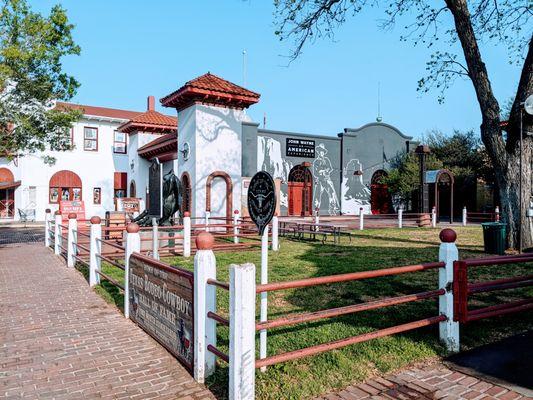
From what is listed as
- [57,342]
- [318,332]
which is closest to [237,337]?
[318,332]

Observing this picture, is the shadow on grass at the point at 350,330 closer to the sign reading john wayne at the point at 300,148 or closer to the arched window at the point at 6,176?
the sign reading john wayne at the point at 300,148

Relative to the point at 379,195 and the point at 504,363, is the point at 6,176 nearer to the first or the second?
the point at 379,195

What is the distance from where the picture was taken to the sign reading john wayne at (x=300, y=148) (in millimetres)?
25281

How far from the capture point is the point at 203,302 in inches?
150

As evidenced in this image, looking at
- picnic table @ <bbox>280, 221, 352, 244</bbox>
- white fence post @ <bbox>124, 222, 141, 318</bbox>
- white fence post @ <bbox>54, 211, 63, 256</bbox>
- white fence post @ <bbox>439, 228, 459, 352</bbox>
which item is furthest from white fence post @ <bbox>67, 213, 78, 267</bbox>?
white fence post @ <bbox>439, 228, 459, 352</bbox>

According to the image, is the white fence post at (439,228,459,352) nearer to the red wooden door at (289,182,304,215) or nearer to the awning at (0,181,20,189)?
the red wooden door at (289,182,304,215)

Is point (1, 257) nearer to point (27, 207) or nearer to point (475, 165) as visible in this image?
point (27, 207)

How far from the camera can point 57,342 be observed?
16.5ft

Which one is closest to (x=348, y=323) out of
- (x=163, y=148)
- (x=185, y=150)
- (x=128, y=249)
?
(x=128, y=249)

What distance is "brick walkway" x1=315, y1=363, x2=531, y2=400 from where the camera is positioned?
355cm

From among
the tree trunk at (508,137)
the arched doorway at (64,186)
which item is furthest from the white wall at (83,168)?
the tree trunk at (508,137)

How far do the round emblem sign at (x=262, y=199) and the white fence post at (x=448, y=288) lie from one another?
1.94m

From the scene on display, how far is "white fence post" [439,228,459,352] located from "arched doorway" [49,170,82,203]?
3033 centimetres

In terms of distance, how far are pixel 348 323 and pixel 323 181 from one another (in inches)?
857
